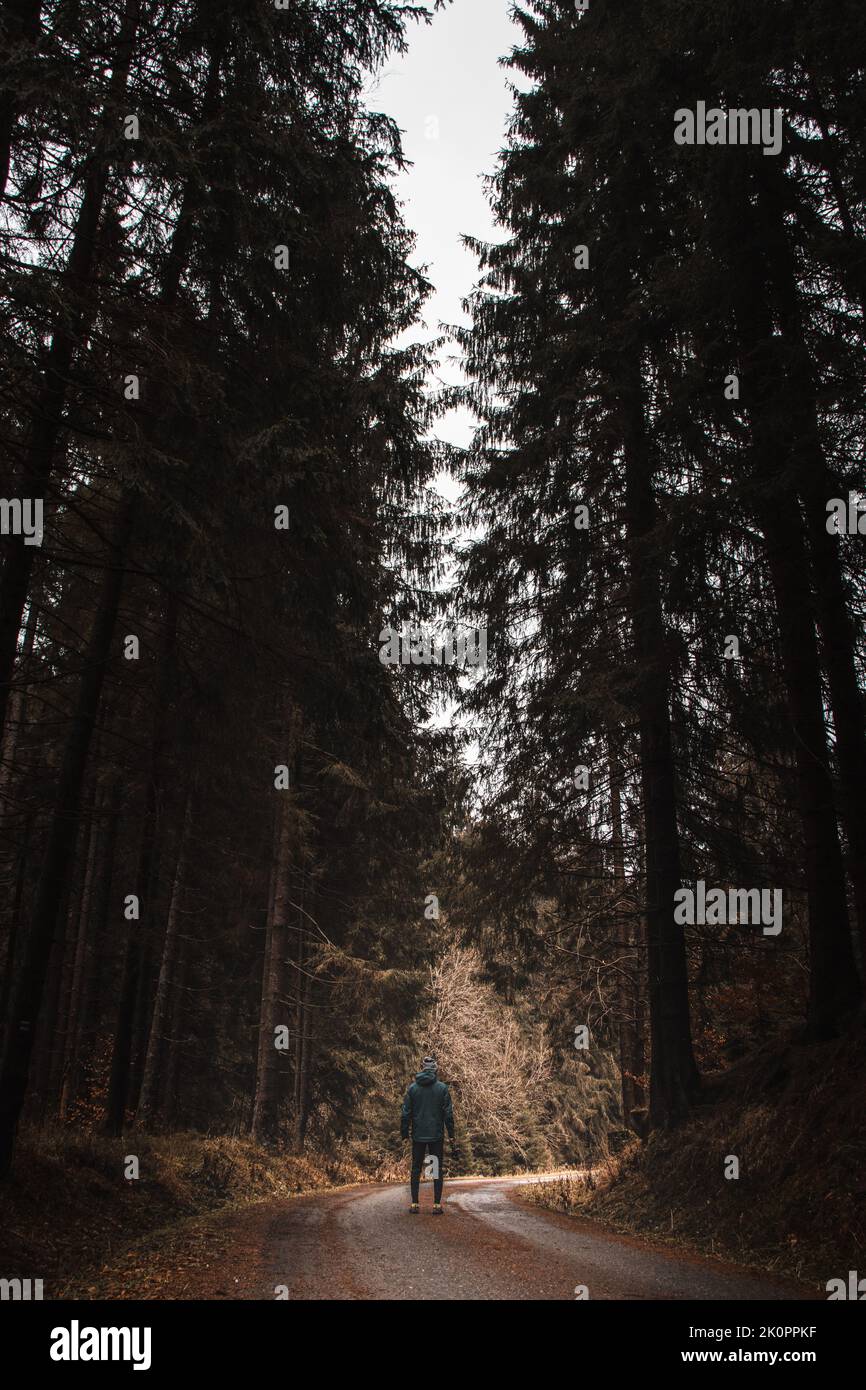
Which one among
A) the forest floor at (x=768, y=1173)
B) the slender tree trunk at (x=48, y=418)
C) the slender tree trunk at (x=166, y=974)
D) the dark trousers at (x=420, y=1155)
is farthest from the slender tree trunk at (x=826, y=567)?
the slender tree trunk at (x=166, y=974)

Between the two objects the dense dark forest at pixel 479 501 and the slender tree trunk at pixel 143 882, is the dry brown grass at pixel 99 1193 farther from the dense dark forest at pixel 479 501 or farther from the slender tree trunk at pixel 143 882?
the slender tree trunk at pixel 143 882

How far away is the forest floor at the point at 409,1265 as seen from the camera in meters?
5.65

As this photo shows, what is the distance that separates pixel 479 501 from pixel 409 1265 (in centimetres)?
1214

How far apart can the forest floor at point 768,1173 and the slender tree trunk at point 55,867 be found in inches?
254

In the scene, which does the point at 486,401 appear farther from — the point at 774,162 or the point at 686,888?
the point at 686,888

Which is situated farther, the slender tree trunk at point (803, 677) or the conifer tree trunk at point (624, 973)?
the conifer tree trunk at point (624, 973)

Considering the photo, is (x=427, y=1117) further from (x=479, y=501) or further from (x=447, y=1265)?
(x=479, y=501)

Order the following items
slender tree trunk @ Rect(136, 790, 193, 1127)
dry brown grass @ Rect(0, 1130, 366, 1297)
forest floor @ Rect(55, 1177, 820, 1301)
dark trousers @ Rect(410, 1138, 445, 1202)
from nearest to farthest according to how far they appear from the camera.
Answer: forest floor @ Rect(55, 1177, 820, 1301), dry brown grass @ Rect(0, 1130, 366, 1297), dark trousers @ Rect(410, 1138, 445, 1202), slender tree trunk @ Rect(136, 790, 193, 1127)

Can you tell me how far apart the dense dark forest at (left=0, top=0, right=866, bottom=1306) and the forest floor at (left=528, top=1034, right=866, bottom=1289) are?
0.21 meters

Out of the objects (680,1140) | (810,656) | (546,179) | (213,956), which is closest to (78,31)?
(546,179)

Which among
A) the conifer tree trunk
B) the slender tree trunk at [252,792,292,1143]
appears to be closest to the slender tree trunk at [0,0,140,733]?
the conifer tree trunk

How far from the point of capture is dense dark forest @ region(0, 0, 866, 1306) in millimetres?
7773

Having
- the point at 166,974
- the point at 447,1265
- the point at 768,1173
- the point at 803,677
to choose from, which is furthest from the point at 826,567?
the point at 166,974

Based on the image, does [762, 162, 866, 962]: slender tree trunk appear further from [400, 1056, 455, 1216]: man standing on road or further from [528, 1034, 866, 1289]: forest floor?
[400, 1056, 455, 1216]: man standing on road
